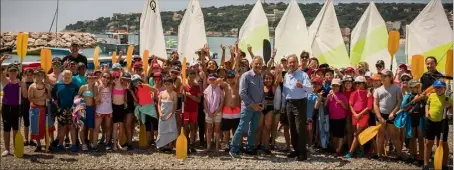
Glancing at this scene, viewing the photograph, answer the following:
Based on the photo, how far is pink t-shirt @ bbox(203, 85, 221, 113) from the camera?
6.66 m

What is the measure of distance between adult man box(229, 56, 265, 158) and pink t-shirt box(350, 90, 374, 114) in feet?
4.45

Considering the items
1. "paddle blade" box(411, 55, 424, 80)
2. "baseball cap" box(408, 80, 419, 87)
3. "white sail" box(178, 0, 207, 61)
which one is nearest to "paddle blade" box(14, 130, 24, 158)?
"baseball cap" box(408, 80, 419, 87)

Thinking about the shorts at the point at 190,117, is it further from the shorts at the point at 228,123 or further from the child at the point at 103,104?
the child at the point at 103,104

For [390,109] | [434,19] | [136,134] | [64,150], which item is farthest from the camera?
[434,19]

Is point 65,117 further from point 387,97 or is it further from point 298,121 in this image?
point 387,97

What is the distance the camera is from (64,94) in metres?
6.50

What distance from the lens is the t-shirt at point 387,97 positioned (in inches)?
247

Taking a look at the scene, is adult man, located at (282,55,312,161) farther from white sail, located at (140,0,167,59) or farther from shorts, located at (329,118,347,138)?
white sail, located at (140,0,167,59)

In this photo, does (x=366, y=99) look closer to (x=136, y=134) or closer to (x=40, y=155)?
(x=136, y=134)

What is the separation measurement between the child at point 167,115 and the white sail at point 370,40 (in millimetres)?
8214

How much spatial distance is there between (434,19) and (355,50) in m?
2.63

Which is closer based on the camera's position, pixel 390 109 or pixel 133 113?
pixel 390 109

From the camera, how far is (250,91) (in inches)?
250

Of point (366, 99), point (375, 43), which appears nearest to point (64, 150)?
point (366, 99)
